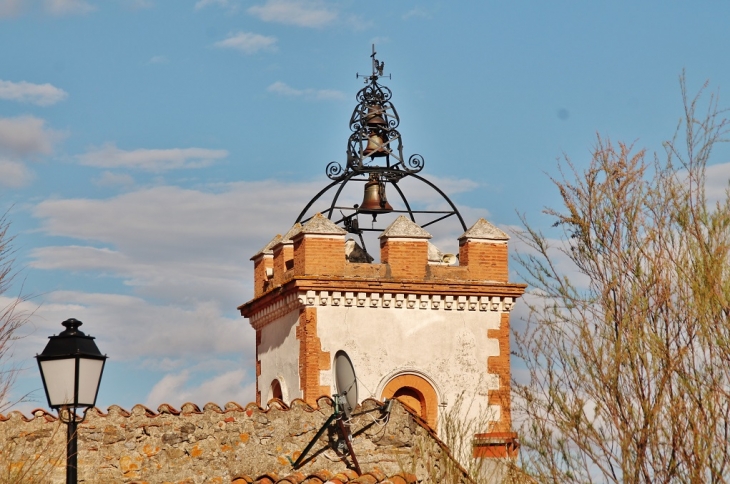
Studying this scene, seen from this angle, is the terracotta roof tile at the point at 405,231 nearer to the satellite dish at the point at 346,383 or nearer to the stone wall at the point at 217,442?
the satellite dish at the point at 346,383

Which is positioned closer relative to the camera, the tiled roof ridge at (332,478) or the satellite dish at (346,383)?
the tiled roof ridge at (332,478)

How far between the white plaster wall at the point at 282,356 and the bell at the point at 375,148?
10.5 feet

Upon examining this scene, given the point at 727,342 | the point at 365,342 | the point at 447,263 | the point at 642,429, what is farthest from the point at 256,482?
the point at 447,263

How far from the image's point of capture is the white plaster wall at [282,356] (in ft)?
90.3

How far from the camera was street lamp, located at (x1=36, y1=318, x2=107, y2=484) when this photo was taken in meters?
12.7

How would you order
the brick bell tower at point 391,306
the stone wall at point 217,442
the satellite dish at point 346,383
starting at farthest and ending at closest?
1. the brick bell tower at point 391,306
2. the satellite dish at point 346,383
3. the stone wall at point 217,442

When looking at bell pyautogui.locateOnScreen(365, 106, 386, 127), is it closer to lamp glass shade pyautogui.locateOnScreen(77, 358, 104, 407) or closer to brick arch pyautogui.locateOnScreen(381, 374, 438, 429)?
brick arch pyautogui.locateOnScreen(381, 374, 438, 429)

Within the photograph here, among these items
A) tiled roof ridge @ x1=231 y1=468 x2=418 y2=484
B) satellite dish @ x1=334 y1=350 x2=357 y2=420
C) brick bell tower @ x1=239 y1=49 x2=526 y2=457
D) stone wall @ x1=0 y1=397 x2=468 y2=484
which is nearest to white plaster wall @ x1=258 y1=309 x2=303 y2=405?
brick bell tower @ x1=239 y1=49 x2=526 y2=457

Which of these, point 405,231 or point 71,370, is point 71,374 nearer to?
point 71,370

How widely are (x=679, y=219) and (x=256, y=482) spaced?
552 cm

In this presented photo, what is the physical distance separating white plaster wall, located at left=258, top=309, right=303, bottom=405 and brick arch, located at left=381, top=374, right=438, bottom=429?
173 centimetres

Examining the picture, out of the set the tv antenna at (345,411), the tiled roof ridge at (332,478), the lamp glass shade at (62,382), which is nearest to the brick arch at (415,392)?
the tv antenna at (345,411)

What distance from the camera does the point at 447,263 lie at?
94.2 ft

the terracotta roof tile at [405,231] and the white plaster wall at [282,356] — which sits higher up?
the terracotta roof tile at [405,231]
